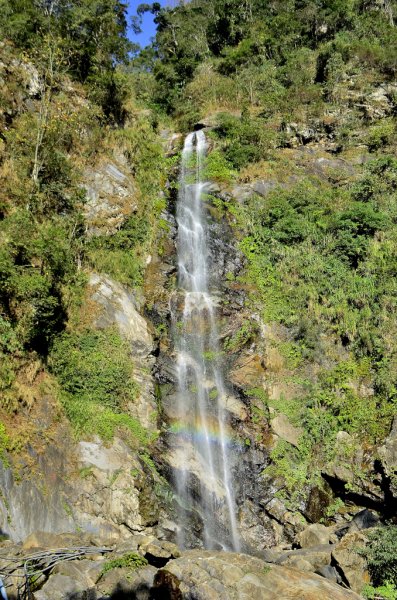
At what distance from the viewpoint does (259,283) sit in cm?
1727

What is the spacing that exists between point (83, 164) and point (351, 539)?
1696 cm

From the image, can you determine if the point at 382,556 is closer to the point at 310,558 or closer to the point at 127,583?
the point at 310,558

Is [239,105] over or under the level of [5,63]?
over

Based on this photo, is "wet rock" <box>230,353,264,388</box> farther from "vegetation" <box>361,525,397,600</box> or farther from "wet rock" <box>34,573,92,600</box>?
"wet rock" <box>34,573,92,600</box>

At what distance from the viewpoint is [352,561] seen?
834 cm

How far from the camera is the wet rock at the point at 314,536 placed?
34.0ft

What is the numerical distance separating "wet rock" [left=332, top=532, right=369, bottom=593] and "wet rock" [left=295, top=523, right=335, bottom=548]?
67.1 inches

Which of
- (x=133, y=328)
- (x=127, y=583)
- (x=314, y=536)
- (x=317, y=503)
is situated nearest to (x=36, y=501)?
(x=127, y=583)

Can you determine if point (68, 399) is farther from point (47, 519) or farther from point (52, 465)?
point (47, 519)

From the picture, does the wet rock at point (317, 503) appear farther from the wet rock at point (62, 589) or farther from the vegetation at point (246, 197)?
the wet rock at point (62, 589)

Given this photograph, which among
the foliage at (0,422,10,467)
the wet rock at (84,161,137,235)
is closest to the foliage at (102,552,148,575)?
A: the foliage at (0,422,10,467)

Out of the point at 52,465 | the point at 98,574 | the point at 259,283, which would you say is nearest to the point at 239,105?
the point at 259,283

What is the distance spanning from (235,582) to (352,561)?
8.36 feet

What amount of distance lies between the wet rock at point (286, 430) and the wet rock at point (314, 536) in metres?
2.58
